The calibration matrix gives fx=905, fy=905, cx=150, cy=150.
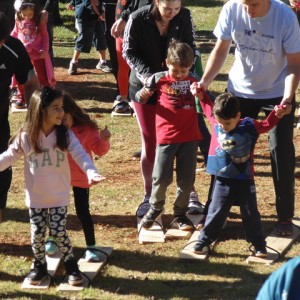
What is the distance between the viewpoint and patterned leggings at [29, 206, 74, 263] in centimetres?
639

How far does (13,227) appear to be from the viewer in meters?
7.88

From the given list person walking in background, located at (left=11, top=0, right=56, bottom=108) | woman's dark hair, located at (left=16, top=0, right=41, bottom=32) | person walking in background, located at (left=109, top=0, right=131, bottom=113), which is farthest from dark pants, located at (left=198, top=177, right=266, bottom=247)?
woman's dark hair, located at (left=16, top=0, right=41, bottom=32)

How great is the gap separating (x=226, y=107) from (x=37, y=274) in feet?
6.05

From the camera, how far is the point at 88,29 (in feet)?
47.8

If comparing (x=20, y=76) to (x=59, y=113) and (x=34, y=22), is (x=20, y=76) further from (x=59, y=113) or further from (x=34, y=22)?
(x=34, y=22)

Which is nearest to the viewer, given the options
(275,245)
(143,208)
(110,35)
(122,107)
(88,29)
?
(275,245)

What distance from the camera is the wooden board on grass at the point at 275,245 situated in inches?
274

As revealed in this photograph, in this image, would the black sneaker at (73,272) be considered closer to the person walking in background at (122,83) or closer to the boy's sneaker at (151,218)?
the boy's sneaker at (151,218)

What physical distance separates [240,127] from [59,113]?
1.45 meters

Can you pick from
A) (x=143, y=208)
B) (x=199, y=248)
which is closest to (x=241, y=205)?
(x=199, y=248)

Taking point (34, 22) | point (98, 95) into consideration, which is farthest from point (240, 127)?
point (98, 95)

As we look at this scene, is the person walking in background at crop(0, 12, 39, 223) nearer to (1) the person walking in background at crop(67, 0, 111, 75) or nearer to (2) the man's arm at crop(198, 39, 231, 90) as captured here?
(2) the man's arm at crop(198, 39, 231, 90)

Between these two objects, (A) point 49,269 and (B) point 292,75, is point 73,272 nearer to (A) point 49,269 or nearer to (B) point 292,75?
(A) point 49,269

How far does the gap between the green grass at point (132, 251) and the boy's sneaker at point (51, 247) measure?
0.67 ft
